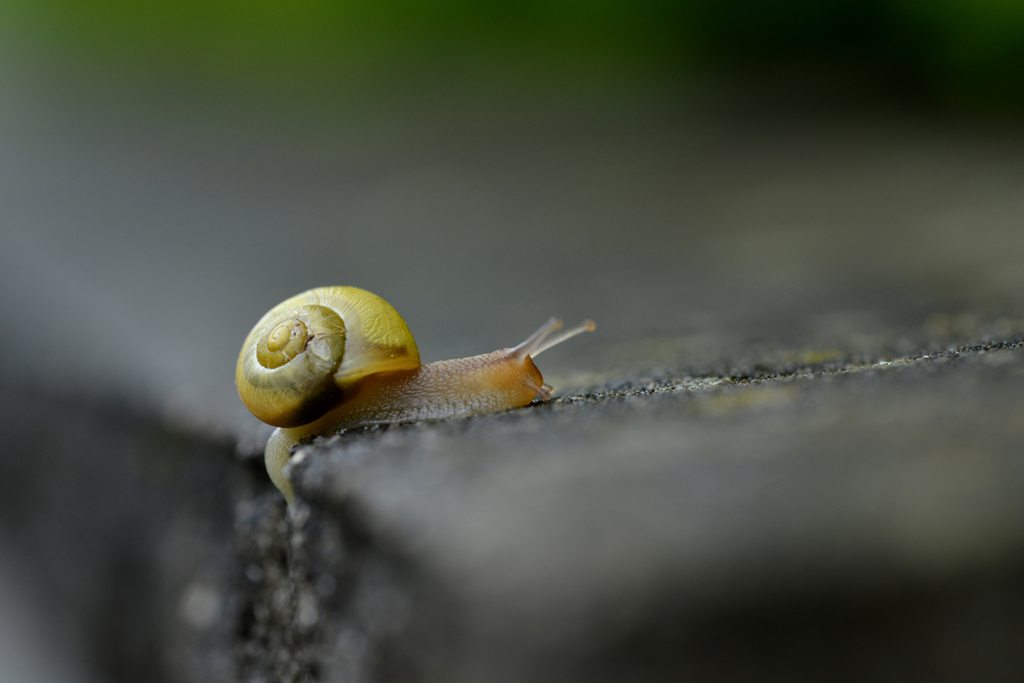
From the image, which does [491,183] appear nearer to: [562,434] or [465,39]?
[465,39]

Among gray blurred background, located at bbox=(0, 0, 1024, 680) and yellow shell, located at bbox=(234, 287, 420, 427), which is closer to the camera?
yellow shell, located at bbox=(234, 287, 420, 427)

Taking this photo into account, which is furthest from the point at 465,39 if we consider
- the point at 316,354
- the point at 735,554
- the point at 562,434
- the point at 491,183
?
the point at 735,554

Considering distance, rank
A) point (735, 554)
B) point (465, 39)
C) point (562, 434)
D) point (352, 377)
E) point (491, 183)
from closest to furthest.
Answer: point (735, 554)
point (562, 434)
point (352, 377)
point (491, 183)
point (465, 39)

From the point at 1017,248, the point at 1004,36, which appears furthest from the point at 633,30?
the point at 1017,248

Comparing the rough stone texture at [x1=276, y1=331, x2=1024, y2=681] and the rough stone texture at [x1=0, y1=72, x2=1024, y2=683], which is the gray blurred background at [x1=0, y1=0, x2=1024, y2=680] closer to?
the rough stone texture at [x1=0, y1=72, x2=1024, y2=683]

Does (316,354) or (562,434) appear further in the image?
(316,354)

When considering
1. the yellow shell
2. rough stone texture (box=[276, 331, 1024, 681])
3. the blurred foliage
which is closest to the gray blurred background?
the blurred foliage

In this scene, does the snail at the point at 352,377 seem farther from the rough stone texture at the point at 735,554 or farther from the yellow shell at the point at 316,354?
the rough stone texture at the point at 735,554
